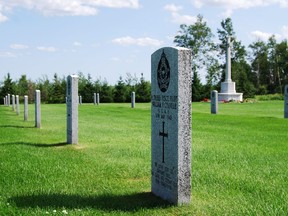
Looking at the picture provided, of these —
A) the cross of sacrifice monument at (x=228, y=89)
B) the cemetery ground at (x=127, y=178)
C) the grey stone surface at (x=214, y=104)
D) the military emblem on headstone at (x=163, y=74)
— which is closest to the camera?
the cemetery ground at (x=127, y=178)

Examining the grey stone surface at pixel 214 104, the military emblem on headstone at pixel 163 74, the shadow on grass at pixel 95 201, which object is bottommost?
the shadow on grass at pixel 95 201

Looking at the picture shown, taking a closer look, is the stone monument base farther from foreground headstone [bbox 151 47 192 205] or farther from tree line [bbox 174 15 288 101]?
foreground headstone [bbox 151 47 192 205]

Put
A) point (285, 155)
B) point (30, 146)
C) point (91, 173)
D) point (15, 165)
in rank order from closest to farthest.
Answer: point (91, 173) → point (15, 165) → point (285, 155) → point (30, 146)

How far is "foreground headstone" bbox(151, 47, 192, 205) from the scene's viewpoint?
562cm

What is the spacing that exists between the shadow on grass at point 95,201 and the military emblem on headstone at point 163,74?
1.44 meters

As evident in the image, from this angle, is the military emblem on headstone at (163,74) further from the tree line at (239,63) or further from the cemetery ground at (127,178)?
the tree line at (239,63)

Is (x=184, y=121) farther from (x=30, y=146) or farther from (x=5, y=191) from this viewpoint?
(x=30, y=146)

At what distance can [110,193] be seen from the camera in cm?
645

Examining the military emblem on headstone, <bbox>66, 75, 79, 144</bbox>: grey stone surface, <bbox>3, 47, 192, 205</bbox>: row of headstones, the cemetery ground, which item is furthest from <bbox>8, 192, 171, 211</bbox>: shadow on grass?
<bbox>66, 75, 79, 144</bbox>: grey stone surface

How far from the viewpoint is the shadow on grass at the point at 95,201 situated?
18.7 feet

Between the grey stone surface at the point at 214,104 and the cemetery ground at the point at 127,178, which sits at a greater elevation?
the grey stone surface at the point at 214,104

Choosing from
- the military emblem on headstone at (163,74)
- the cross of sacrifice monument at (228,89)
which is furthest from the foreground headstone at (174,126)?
the cross of sacrifice monument at (228,89)

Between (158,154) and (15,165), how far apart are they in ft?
12.3

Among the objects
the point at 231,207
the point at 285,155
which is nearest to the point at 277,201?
the point at 231,207
